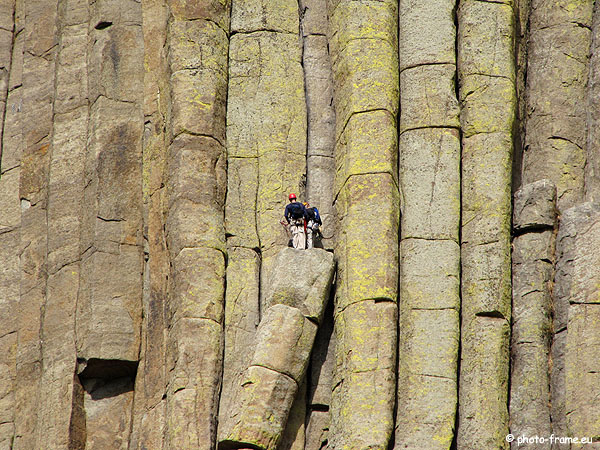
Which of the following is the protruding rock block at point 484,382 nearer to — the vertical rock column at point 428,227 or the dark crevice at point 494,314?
the dark crevice at point 494,314

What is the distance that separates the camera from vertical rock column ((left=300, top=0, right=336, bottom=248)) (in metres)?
32.1

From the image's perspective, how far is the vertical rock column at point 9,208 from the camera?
1310 inches

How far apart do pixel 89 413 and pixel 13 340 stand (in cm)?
309

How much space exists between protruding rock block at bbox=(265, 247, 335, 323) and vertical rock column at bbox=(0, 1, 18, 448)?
681 cm

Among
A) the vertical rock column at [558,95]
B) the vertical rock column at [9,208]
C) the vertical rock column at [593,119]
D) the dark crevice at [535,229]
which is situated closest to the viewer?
the dark crevice at [535,229]

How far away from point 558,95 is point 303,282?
7.42 meters

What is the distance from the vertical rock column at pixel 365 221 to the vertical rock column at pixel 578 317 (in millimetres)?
3221

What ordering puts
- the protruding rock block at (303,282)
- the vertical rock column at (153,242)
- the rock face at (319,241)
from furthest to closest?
the vertical rock column at (153,242), the protruding rock block at (303,282), the rock face at (319,241)

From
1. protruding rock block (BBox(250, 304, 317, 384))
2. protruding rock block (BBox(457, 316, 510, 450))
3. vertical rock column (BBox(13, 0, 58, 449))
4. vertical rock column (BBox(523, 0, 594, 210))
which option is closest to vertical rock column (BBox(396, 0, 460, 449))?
protruding rock block (BBox(457, 316, 510, 450))

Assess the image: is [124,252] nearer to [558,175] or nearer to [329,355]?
[329,355]

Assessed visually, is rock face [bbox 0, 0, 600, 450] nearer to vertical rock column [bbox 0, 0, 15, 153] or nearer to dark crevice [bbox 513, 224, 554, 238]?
dark crevice [bbox 513, 224, 554, 238]

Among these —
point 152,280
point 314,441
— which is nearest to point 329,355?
point 314,441

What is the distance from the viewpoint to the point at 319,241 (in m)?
31.5

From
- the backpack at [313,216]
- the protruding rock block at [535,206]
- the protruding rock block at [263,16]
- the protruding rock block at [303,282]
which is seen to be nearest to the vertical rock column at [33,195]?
the protruding rock block at [263,16]
